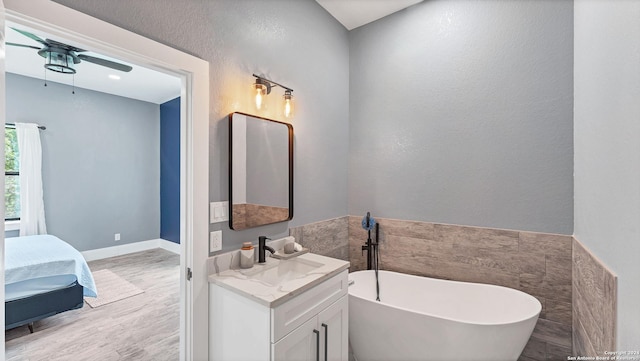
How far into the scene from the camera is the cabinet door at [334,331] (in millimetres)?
1499

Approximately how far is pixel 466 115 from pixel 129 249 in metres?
5.69

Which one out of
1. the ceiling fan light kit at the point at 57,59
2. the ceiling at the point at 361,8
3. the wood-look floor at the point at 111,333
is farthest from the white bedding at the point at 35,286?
the ceiling at the point at 361,8

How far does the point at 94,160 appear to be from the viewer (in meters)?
4.61

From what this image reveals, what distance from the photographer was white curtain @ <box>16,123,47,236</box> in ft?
12.8

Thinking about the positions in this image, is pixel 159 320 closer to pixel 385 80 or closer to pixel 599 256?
pixel 385 80

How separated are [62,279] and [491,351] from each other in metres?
3.71

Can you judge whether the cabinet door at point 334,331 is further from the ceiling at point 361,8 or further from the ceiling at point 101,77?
→ the ceiling at point 101,77

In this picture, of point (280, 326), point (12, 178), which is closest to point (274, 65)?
point (280, 326)

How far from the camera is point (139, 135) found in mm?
5125

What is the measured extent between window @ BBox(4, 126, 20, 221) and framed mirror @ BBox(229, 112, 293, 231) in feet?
14.7

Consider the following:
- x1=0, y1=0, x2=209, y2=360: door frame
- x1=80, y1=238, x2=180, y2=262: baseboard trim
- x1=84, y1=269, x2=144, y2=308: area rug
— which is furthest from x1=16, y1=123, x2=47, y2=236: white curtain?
x1=0, y1=0, x2=209, y2=360: door frame

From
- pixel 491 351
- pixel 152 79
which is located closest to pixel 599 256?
pixel 491 351

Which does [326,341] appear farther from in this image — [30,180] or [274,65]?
[30,180]

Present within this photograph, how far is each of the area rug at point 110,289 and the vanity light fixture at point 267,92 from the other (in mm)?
3016
